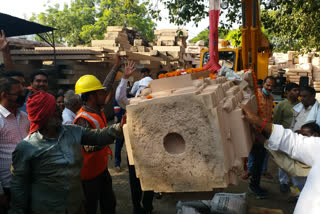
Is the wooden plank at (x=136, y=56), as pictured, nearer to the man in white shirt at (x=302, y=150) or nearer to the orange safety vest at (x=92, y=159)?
the orange safety vest at (x=92, y=159)

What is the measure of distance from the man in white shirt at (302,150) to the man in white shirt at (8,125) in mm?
1960

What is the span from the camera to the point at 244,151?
210 centimetres

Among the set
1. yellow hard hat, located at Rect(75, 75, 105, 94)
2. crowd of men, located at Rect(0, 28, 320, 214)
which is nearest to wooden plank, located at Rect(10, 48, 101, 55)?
crowd of men, located at Rect(0, 28, 320, 214)

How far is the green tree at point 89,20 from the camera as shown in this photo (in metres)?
32.3

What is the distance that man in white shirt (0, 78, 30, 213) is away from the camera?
2627 mm

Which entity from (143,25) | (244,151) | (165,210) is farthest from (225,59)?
(143,25)

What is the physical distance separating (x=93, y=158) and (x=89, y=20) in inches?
1475

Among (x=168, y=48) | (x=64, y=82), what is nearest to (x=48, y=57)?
(x=64, y=82)

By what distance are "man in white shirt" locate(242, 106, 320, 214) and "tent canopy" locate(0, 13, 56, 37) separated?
666 cm

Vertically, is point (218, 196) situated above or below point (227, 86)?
below

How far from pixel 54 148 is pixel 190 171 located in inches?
36.8

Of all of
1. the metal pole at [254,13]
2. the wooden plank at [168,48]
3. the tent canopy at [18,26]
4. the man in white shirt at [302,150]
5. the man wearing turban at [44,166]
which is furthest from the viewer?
the wooden plank at [168,48]

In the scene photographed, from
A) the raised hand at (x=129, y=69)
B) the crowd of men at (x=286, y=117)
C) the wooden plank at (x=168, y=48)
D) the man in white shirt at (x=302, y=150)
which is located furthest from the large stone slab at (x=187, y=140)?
the wooden plank at (x=168, y=48)

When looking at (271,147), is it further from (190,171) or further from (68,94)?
(68,94)
